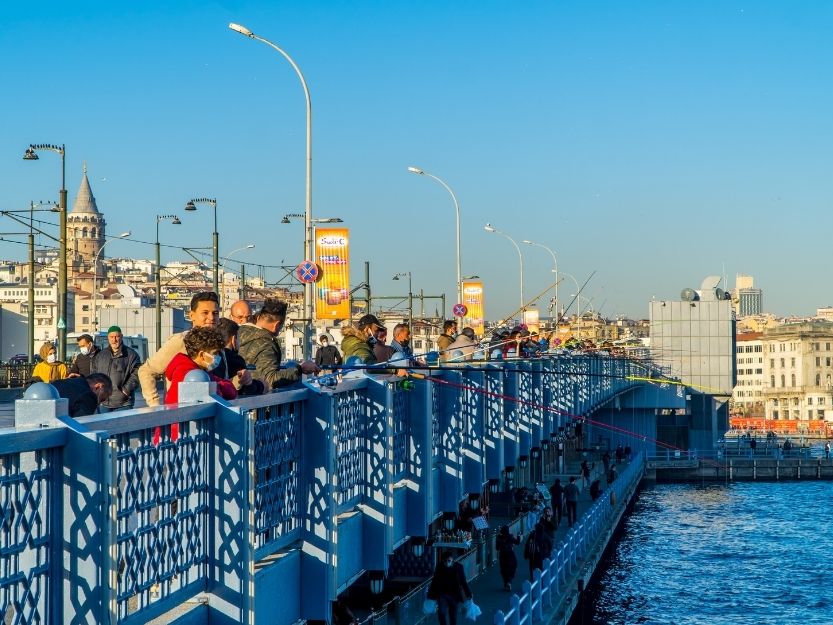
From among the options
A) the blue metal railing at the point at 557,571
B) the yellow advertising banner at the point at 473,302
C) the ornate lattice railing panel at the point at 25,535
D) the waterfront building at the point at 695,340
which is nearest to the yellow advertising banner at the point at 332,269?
the blue metal railing at the point at 557,571

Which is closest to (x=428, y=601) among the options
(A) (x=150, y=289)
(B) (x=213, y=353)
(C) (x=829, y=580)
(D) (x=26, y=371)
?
(B) (x=213, y=353)

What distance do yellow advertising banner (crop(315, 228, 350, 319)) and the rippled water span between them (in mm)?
10396

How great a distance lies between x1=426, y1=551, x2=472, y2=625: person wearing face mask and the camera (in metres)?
20.1

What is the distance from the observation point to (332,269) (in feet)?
89.1

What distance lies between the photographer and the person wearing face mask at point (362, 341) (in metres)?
13.5

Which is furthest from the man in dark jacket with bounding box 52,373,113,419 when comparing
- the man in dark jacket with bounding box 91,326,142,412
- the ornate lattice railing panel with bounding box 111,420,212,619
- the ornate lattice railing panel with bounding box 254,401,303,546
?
the man in dark jacket with bounding box 91,326,142,412

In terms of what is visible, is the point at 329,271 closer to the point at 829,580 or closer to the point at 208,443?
the point at 208,443

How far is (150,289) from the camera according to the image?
19825cm

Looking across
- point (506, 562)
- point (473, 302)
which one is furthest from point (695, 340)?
point (506, 562)

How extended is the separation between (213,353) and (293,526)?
2.03 metres

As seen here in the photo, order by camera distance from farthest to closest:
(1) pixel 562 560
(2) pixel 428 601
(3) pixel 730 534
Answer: (3) pixel 730 534 < (1) pixel 562 560 < (2) pixel 428 601

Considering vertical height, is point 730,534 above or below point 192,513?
below

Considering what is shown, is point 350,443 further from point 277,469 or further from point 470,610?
point 470,610

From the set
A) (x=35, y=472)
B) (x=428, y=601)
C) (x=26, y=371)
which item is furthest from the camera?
(x=26, y=371)
